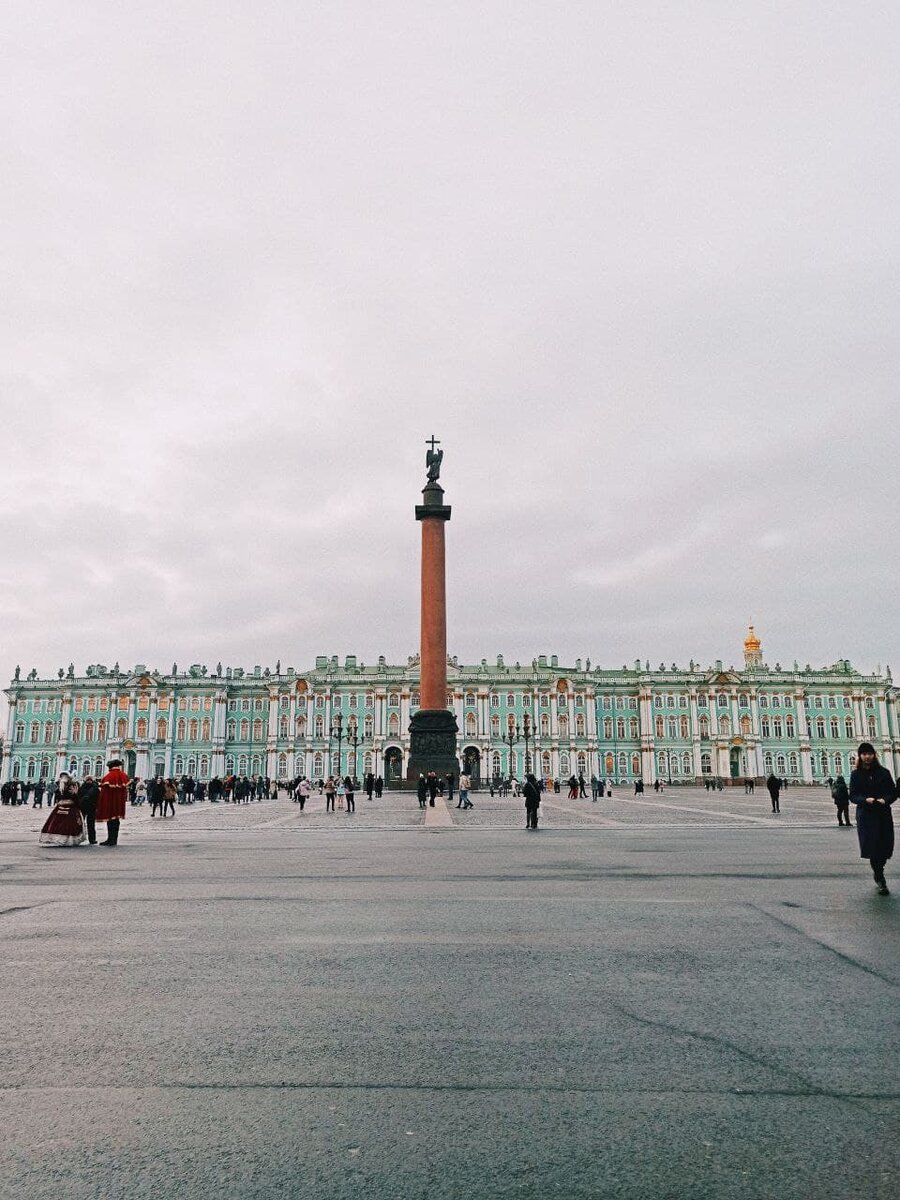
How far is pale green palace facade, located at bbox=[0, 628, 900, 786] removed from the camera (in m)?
108

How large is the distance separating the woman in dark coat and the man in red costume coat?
1315 centimetres

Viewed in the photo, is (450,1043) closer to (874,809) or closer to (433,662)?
(874,809)

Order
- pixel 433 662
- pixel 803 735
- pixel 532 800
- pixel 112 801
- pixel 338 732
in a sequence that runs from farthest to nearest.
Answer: pixel 803 735 < pixel 338 732 < pixel 433 662 < pixel 532 800 < pixel 112 801

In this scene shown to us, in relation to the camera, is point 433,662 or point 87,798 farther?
point 433,662

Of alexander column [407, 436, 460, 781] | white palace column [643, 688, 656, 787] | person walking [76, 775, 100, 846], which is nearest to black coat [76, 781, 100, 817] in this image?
person walking [76, 775, 100, 846]

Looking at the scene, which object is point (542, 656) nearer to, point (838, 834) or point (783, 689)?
point (783, 689)

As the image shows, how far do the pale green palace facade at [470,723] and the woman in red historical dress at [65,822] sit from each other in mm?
89901

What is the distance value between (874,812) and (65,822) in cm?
1399

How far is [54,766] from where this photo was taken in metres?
107

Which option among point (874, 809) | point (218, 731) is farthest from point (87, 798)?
point (218, 731)

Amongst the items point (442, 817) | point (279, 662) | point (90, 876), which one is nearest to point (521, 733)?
point (279, 662)

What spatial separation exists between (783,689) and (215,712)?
220ft

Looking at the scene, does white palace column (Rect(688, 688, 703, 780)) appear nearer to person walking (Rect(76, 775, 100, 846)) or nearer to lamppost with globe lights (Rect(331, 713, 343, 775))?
lamppost with globe lights (Rect(331, 713, 343, 775))

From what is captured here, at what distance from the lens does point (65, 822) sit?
1744 centimetres
